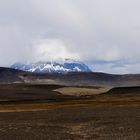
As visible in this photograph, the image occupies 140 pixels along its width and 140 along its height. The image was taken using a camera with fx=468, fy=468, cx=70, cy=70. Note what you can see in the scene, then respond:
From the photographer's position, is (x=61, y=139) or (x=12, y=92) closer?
(x=61, y=139)

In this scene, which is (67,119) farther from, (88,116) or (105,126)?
(105,126)

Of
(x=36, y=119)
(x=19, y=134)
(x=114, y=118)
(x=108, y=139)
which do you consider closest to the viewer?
(x=108, y=139)

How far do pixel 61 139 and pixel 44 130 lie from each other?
585 centimetres

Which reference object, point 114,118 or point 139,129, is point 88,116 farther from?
point 139,129

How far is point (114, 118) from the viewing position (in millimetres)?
42438

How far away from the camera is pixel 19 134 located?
31.7m

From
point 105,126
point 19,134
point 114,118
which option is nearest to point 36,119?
point 114,118

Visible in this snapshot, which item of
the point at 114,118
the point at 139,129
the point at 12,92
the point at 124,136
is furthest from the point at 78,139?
the point at 12,92

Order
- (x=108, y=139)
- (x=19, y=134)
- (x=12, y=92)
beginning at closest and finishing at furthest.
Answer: (x=108, y=139), (x=19, y=134), (x=12, y=92)

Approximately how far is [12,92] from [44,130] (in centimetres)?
8266

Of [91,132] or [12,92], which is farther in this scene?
[12,92]

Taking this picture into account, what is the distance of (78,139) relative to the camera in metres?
29.1

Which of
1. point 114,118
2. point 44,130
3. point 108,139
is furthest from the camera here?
point 114,118

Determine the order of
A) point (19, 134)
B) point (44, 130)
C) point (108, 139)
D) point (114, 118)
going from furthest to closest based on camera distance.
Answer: point (114, 118)
point (44, 130)
point (19, 134)
point (108, 139)
